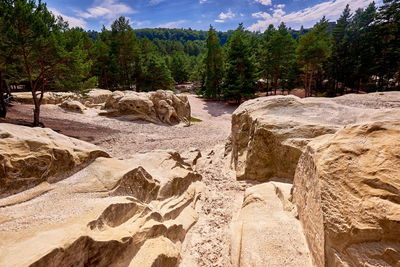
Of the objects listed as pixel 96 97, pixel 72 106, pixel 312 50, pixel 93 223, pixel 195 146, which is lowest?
pixel 195 146

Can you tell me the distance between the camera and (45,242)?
2.96m

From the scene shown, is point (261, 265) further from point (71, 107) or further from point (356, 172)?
point (71, 107)

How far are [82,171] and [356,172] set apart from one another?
6.12 metres

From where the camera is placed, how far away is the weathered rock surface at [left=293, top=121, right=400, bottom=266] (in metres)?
2.83

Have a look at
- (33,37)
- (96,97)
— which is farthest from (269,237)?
(96,97)

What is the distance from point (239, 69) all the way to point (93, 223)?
3529 centimetres

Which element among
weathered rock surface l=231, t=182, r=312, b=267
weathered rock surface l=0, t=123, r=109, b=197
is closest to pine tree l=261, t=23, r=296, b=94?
weathered rock surface l=231, t=182, r=312, b=267

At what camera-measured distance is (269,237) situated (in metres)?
Answer: 4.45

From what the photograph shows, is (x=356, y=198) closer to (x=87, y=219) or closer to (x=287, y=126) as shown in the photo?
(x=87, y=219)

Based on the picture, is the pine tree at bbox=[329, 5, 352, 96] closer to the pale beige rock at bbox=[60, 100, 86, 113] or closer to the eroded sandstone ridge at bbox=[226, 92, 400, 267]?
the eroded sandstone ridge at bbox=[226, 92, 400, 267]

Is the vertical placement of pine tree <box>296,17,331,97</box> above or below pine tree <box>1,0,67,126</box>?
above

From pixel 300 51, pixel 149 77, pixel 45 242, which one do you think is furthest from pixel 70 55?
pixel 300 51

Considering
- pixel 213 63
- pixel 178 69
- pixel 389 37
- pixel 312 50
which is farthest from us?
pixel 178 69

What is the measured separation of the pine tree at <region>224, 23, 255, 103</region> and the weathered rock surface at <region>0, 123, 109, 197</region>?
3147 cm
